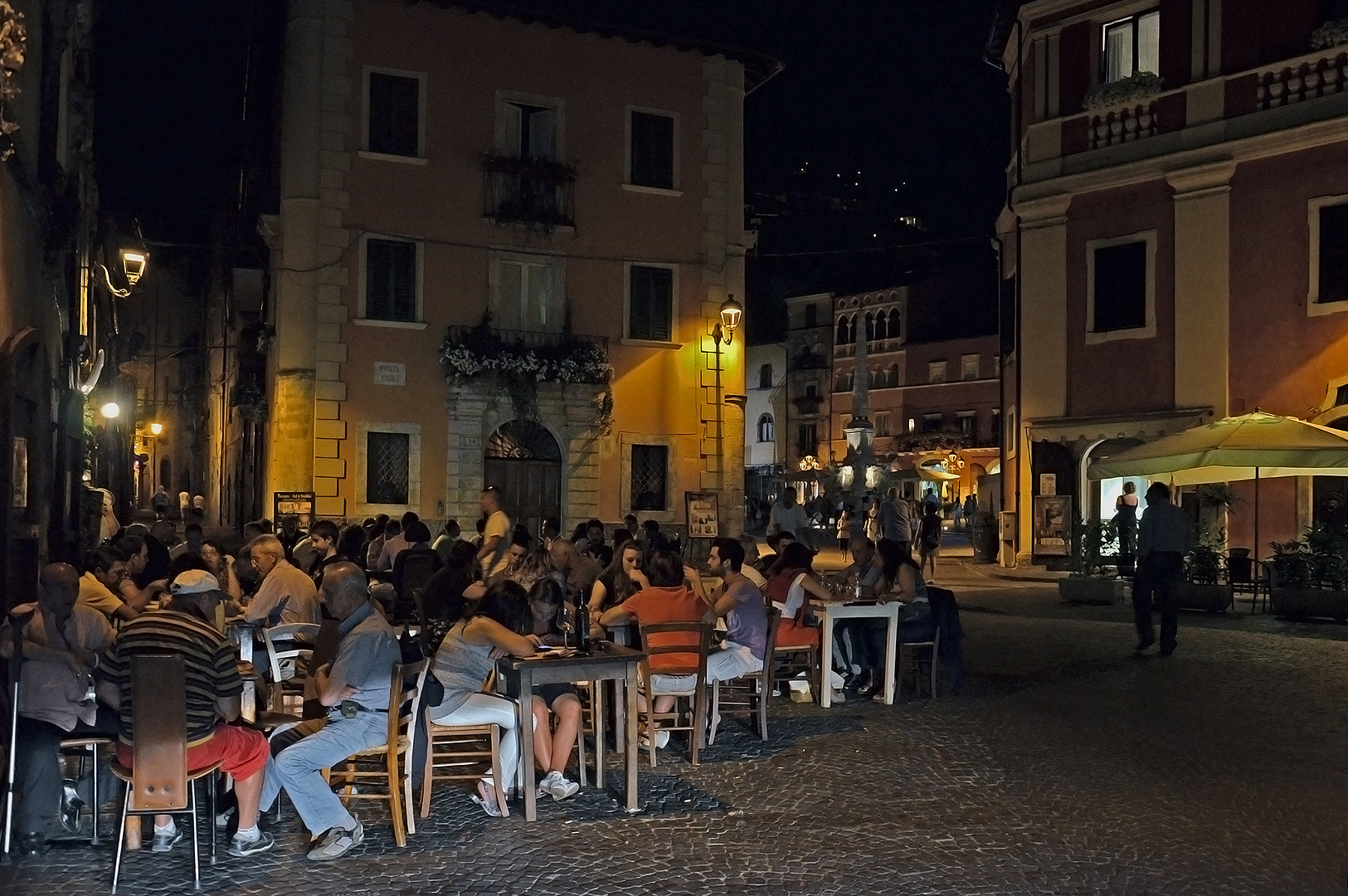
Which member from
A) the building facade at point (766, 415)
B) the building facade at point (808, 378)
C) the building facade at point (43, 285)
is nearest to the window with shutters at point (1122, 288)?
the building facade at point (43, 285)

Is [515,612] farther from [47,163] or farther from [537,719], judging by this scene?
[47,163]

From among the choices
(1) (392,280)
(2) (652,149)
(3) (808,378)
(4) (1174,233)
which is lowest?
(1) (392,280)

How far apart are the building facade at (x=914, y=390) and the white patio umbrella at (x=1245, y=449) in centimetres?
3766

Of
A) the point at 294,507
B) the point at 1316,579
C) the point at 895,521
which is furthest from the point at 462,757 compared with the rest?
the point at 294,507

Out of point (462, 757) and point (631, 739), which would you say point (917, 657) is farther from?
point (462, 757)

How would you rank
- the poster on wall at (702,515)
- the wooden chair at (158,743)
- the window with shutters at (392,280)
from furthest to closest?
the poster on wall at (702,515)
the window with shutters at (392,280)
the wooden chair at (158,743)

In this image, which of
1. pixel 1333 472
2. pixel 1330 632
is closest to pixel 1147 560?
pixel 1330 632

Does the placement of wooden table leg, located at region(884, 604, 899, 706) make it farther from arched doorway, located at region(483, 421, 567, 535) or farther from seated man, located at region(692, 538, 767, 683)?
arched doorway, located at region(483, 421, 567, 535)

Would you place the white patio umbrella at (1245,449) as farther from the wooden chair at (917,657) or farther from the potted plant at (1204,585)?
the wooden chair at (917,657)

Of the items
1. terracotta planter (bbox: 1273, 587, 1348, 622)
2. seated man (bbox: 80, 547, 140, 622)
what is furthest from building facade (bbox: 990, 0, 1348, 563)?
seated man (bbox: 80, 547, 140, 622)

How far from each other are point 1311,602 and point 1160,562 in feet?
11.2

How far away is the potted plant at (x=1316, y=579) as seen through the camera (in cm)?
1458

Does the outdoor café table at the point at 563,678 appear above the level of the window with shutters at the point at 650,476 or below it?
below

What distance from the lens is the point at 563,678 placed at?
21.1 ft
